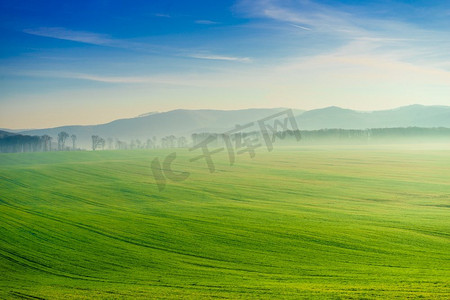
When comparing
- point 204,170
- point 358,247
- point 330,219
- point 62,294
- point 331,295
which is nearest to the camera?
point 331,295

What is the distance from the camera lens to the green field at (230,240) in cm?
1599

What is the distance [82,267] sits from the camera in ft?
65.6

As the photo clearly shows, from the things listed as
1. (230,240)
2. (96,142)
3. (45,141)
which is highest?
(45,141)

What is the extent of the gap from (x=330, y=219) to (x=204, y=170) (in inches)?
1461

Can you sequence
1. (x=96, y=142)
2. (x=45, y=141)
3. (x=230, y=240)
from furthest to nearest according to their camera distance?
(x=96, y=142) < (x=45, y=141) < (x=230, y=240)

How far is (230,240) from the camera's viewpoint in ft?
77.2

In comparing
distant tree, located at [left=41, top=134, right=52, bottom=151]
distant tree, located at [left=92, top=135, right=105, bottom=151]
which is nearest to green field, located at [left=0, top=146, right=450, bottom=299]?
distant tree, located at [left=92, top=135, right=105, bottom=151]

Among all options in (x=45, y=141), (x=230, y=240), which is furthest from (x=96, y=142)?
(x=230, y=240)

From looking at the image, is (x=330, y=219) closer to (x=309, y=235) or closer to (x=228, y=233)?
(x=309, y=235)

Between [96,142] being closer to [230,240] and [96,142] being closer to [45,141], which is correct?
[45,141]

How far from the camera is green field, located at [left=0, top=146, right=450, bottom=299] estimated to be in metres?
16.0

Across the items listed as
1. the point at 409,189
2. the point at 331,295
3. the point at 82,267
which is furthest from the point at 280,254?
the point at 409,189

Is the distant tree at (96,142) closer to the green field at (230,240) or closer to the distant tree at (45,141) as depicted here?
the distant tree at (45,141)

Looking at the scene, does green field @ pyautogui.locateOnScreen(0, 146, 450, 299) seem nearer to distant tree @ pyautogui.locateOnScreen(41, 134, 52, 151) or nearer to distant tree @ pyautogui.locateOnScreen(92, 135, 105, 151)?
distant tree @ pyautogui.locateOnScreen(92, 135, 105, 151)
